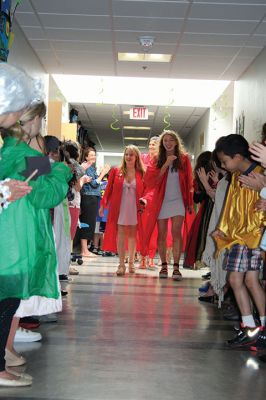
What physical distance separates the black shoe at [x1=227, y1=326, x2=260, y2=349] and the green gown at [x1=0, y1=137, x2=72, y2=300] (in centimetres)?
106

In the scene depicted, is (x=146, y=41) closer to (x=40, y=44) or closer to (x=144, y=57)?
(x=144, y=57)

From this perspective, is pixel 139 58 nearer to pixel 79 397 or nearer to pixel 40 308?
pixel 40 308

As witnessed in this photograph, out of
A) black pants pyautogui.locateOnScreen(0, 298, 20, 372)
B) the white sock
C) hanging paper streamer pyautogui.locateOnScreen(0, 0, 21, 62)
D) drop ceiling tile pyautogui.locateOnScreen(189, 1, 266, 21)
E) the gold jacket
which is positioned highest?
drop ceiling tile pyautogui.locateOnScreen(189, 1, 266, 21)

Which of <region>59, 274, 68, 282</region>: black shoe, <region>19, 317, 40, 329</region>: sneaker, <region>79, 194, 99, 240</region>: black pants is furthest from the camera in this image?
<region>79, 194, 99, 240</region>: black pants

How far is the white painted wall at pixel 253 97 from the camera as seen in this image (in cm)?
676

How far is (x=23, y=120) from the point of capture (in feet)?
7.94

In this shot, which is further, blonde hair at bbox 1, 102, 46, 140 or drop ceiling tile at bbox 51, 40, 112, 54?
drop ceiling tile at bbox 51, 40, 112, 54

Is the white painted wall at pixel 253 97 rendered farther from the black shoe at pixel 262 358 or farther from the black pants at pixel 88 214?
the black shoe at pixel 262 358

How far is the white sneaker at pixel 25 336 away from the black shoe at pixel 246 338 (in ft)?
3.05

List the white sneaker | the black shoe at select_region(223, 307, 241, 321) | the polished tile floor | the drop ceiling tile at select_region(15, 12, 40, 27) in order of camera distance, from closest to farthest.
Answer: the polished tile floor, the white sneaker, the black shoe at select_region(223, 307, 241, 321), the drop ceiling tile at select_region(15, 12, 40, 27)

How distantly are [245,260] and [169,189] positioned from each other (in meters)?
3.26

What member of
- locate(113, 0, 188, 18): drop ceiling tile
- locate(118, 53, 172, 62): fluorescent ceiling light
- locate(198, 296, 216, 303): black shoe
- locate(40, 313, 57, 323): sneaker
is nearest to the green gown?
locate(40, 313, 57, 323): sneaker

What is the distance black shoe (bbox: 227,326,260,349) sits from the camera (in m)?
2.92

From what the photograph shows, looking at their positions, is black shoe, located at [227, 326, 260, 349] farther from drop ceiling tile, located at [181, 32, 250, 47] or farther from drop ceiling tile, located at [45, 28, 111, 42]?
drop ceiling tile, located at [45, 28, 111, 42]
